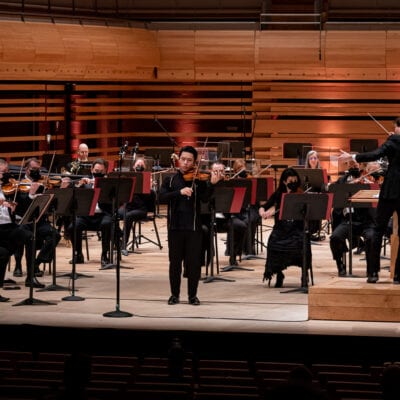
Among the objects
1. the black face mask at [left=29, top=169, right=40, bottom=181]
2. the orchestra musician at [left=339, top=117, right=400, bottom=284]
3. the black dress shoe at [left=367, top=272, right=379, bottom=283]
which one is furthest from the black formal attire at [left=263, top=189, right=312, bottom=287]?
the black face mask at [left=29, top=169, right=40, bottom=181]

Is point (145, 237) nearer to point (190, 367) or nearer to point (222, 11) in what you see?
point (222, 11)

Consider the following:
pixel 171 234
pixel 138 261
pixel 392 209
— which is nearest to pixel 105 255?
pixel 138 261

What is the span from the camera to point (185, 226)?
9.27 meters

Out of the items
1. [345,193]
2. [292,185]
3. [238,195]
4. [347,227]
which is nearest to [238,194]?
[238,195]

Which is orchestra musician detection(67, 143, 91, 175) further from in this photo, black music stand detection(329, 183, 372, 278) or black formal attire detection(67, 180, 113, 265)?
black music stand detection(329, 183, 372, 278)

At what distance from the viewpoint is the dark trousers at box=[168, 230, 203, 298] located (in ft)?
30.5

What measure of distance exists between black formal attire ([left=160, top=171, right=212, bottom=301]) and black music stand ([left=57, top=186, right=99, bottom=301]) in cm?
99

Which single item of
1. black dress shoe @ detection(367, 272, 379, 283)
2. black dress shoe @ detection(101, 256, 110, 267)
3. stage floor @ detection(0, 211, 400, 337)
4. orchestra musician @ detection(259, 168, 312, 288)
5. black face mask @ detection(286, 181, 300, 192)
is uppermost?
black face mask @ detection(286, 181, 300, 192)

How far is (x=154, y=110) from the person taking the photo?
64.2 feet

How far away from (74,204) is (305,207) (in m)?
2.30

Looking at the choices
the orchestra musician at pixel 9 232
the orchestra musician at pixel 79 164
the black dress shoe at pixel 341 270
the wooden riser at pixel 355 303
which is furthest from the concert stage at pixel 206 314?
the orchestra musician at pixel 79 164

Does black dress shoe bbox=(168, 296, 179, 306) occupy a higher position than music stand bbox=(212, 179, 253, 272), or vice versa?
music stand bbox=(212, 179, 253, 272)

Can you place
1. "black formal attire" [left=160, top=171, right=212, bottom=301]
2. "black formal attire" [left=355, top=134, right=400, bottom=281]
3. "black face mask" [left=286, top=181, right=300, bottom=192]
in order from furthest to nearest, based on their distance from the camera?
1. "black face mask" [left=286, top=181, right=300, bottom=192]
2. "black formal attire" [left=160, top=171, right=212, bottom=301]
3. "black formal attire" [left=355, top=134, right=400, bottom=281]

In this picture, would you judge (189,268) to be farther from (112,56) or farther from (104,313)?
(112,56)
